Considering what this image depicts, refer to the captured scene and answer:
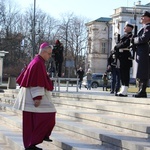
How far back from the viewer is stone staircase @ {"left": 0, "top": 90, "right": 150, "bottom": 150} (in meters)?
7.12

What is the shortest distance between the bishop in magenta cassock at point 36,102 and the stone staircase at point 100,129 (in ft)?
2.02

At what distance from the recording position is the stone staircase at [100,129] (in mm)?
7123

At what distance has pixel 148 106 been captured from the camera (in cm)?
876

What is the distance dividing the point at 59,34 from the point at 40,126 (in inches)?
2732

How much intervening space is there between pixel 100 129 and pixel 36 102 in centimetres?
176

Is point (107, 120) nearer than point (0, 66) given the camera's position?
Yes

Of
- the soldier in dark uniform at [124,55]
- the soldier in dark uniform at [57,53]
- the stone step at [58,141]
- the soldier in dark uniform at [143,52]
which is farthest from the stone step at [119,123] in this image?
the soldier in dark uniform at [57,53]

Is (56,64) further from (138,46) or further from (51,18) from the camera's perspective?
(51,18)

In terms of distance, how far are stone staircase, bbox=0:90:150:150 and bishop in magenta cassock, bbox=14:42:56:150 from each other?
61 cm

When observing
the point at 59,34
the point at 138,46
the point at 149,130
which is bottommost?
the point at 149,130

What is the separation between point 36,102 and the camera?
23.1 feet

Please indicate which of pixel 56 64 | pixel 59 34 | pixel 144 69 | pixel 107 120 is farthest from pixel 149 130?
pixel 59 34

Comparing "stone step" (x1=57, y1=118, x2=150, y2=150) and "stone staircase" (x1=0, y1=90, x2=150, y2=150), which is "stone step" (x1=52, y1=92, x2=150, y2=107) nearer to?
"stone staircase" (x1=0, y1=90, x2=150, y2=150)

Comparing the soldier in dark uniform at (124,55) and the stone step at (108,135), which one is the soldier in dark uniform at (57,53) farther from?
the stone step at (108,135)
